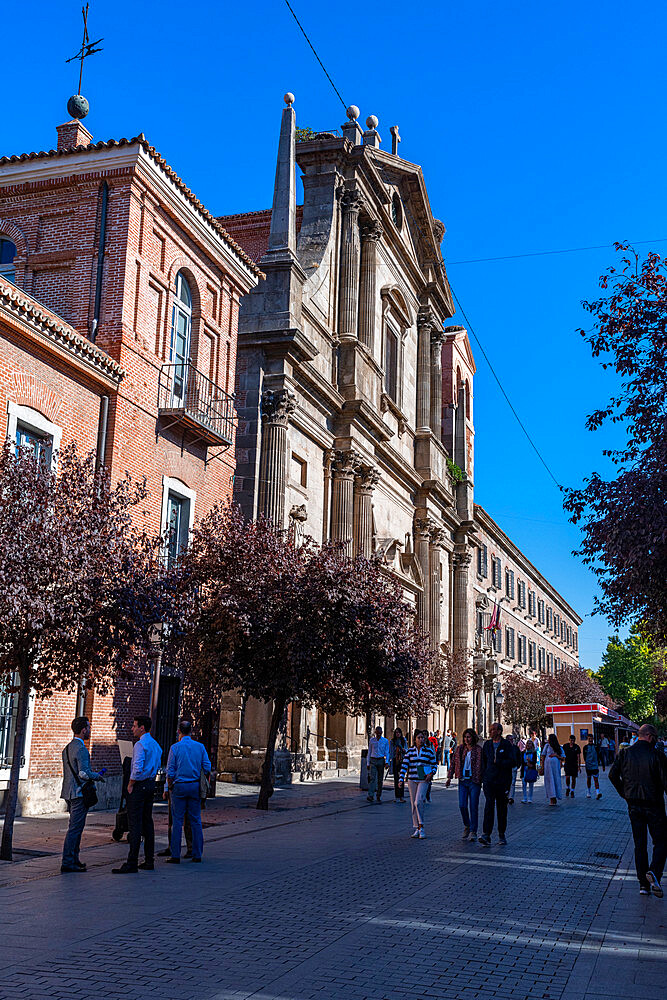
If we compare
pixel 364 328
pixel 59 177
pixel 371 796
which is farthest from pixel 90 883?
pixel 364 328

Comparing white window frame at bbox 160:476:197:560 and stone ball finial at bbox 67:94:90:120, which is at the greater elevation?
stone ball finial at bbox 67:94:90:120

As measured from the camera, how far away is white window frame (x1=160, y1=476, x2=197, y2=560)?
19.5 meters

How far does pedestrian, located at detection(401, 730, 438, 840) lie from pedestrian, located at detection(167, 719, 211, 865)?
4.07 m

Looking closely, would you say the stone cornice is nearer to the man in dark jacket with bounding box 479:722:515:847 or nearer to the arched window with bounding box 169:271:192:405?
the arched window with bounding box 169:271:192:405

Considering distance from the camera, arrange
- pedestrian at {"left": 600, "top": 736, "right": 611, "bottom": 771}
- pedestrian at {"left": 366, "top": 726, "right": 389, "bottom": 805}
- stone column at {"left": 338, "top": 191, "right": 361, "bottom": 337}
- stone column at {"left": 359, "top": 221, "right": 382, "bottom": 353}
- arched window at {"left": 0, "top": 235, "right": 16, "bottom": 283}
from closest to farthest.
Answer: arched window at {"left": 0, "top": 235, "right": 16, "bottom": 283}
pedestrian at {"left": 366, "top": 726, "right": 389, "bottom": 805}
stone column at {"left": 338, "top": 191, "right": 361, "bottom": 337}
stone column at {"left": 359, "top": 221, "right": 382, "bottom": 353}
pedestrian at {"left": 600, "top": 736, "right": 611, "bottom": 771}

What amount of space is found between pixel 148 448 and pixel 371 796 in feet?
29.0

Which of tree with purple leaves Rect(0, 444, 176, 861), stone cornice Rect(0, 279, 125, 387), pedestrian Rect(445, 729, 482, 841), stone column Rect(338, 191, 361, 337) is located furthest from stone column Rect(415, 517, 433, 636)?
tree with purple leaves Rect(0, 444, 176, 861)

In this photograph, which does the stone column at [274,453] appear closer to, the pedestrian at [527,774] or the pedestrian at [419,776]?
the pedestrian at [527,774]

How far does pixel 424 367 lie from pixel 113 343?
2603 centimetres

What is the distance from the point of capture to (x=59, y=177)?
62.8ft

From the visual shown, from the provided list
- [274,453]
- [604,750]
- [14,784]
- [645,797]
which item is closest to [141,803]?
[14,784]

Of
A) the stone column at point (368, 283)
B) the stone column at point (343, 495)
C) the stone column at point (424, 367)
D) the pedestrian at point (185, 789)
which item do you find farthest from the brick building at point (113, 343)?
the stone column at point (424, 367)

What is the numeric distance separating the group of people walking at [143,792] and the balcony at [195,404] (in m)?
9.14

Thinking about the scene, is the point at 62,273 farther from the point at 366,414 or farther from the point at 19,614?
the point at 366,414
